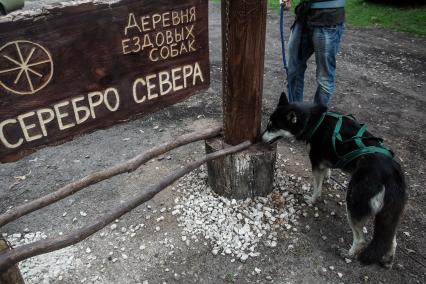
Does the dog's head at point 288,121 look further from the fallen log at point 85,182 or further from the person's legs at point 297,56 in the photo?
the person's legs at point 297,56

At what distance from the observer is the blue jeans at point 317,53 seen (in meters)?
3.90

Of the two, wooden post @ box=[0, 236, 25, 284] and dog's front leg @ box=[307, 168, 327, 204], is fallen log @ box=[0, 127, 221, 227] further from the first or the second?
dog's front leg @ box=[307, 168, 327, 204]

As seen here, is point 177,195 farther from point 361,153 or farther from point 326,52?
point 326,52

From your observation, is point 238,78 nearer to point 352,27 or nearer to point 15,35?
point 15,35

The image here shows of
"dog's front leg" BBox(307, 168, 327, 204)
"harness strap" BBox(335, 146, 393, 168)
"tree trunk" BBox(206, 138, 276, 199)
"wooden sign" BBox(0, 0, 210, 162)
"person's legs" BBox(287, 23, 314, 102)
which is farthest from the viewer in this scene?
"person's legs" BBox(287, 23, 314, 102)

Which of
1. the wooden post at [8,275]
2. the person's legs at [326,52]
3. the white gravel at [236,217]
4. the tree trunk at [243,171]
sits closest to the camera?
the wooden post at [8,275]

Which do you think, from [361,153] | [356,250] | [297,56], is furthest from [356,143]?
[297,56]

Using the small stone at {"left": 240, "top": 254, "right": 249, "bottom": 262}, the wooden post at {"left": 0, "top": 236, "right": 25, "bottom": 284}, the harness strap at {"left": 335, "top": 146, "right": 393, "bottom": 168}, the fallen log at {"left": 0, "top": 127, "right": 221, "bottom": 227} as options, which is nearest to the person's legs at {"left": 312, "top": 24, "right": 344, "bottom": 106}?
the harness strap at {"left": 335, "top": 146, "right": 393, "bottom": 168}

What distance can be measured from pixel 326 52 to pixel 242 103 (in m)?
1.56

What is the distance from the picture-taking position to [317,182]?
344 cm

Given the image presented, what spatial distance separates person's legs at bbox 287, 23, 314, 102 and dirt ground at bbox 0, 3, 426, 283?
0.59 m

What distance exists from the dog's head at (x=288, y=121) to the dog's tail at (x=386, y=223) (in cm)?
94

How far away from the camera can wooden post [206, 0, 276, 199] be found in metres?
2.63

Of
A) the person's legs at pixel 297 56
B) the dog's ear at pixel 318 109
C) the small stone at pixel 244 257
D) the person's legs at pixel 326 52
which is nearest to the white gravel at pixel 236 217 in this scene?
the small stone at pixel 244 257
